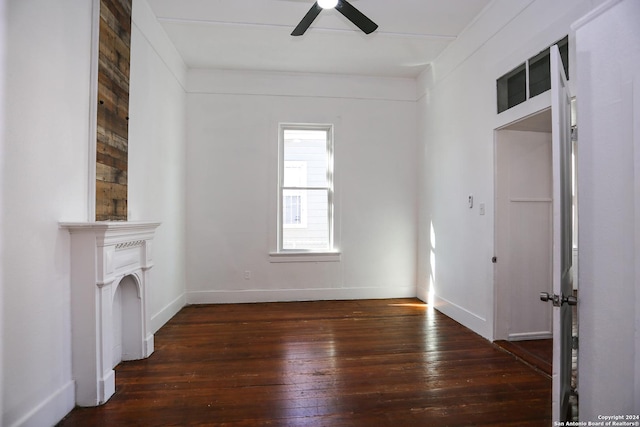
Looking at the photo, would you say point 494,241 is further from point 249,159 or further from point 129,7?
point 129,7

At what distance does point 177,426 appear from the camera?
1.87 metres

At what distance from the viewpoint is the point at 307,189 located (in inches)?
185

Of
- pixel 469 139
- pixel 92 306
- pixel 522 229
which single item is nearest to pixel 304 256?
pixel 469 139

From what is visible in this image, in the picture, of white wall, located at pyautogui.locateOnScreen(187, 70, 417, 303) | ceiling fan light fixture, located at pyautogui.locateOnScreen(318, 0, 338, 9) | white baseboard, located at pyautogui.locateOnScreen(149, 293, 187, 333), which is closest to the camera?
ceiling fan light fixture, located at pyautogui.locateOnScreen(318, 0, 338, 9)

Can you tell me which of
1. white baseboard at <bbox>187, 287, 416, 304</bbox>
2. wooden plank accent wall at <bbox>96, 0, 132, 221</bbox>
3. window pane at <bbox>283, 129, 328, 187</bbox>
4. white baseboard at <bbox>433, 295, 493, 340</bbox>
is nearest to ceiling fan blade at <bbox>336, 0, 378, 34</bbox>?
wooden plank accent wall at <bbox>96, 0, 132, 221</bbox>

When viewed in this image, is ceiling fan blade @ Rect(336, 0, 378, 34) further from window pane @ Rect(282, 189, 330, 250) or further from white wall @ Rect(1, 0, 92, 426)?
window pane @ Rect(282, 189, 330, 250)

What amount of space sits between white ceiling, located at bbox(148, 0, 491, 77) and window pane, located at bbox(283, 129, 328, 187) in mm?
876

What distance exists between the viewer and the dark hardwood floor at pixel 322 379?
197 centimetres

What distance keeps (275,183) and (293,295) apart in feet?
5.20

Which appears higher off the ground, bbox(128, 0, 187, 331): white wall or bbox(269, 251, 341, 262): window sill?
bbox(128, 0, 187, 331): white wall

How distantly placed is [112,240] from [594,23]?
9.30 ft

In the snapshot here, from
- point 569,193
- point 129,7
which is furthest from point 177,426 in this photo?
point 129,7

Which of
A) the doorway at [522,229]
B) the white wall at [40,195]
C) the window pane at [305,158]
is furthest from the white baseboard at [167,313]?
the doorway at [522,229]

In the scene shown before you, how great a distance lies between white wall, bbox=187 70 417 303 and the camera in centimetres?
444
